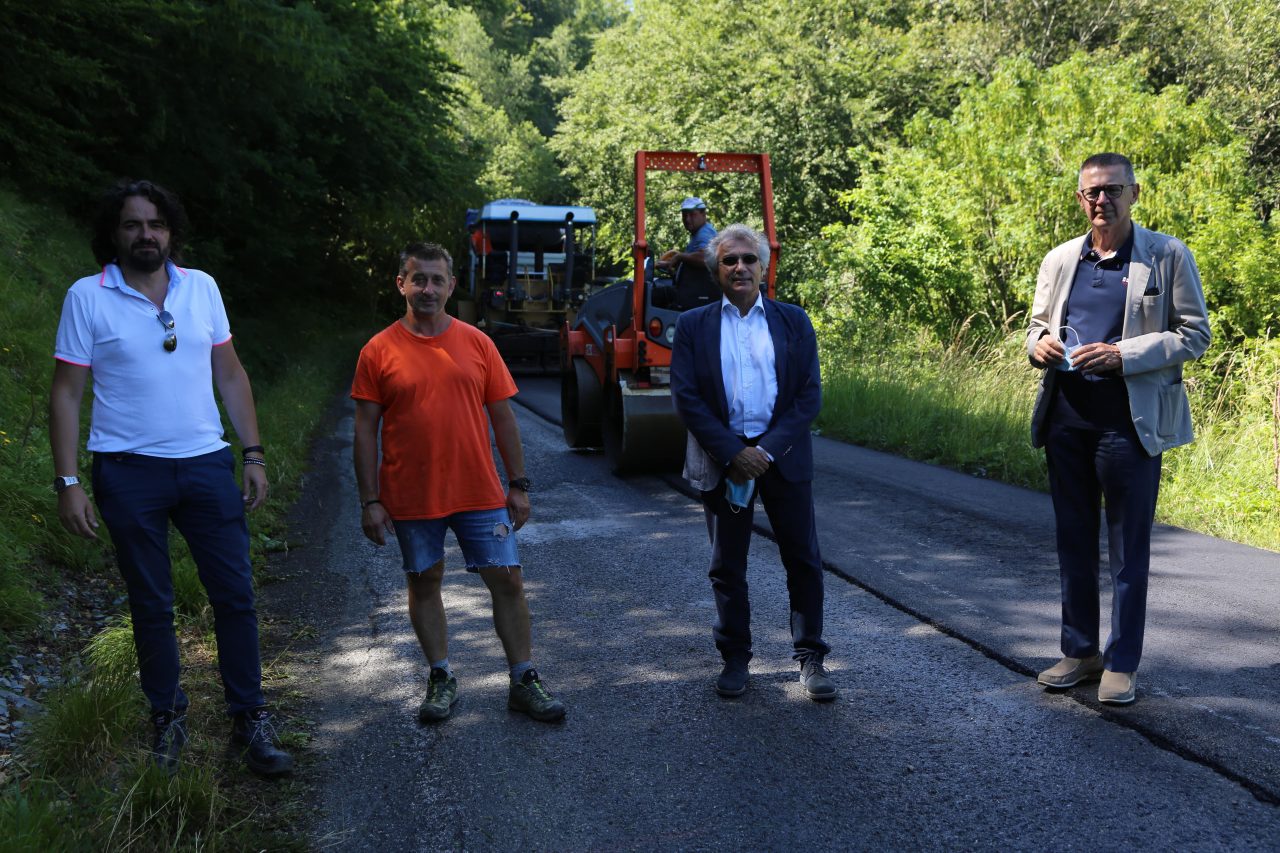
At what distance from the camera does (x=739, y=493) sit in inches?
182

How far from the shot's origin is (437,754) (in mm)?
4109

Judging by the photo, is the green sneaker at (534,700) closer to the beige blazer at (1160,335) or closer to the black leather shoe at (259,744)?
the black leather shoe at (259,744)

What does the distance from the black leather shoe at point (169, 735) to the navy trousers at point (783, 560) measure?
200 centimetres

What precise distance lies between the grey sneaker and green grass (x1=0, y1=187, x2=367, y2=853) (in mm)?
1875

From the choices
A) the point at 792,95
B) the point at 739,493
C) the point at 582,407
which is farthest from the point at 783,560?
the point at 792,95

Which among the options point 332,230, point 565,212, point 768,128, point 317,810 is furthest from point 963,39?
point 317,810

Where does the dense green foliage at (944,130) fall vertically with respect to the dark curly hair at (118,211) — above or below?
above

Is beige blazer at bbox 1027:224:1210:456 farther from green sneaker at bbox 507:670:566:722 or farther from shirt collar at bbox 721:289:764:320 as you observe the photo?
green sneaker at bbox 507:670:566:722

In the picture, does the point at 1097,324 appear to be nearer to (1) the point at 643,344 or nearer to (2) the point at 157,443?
(2) the point at 157,443

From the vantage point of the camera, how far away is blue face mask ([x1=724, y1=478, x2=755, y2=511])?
462 cm

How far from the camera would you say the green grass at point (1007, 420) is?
8.62 metres

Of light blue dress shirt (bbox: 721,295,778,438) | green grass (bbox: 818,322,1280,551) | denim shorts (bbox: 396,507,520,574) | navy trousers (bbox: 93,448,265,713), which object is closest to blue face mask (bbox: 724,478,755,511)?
light blue dress shirt (bbox: 721,295,778,438)

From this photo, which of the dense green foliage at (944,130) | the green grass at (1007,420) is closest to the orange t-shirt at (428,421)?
the green grass at (1007,420)

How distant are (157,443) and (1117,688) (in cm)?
345
